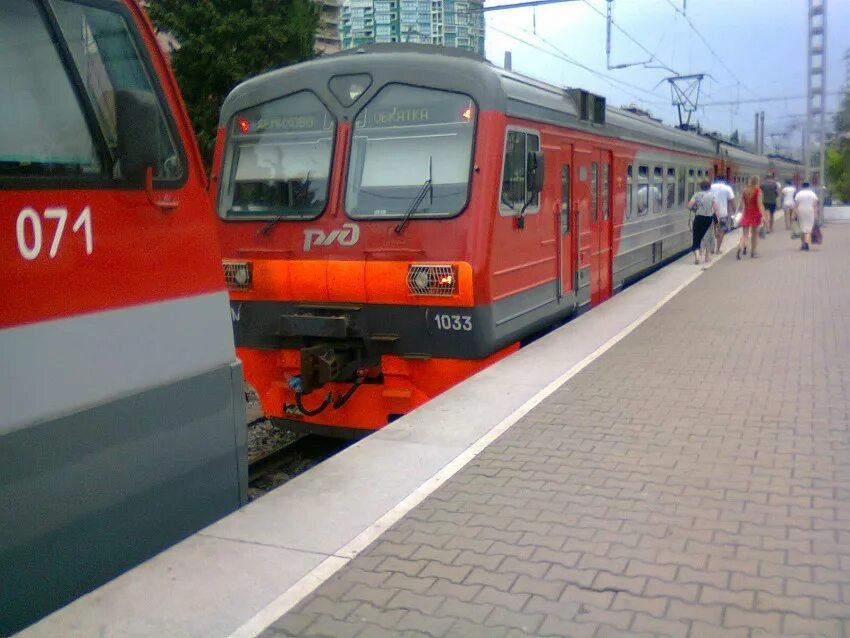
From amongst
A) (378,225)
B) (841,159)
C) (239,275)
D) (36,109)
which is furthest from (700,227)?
(841,159)

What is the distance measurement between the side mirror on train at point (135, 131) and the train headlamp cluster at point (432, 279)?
354 cm

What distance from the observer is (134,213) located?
3906mm

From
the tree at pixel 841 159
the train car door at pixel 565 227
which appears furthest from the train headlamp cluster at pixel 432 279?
the tree at pixel 841 159

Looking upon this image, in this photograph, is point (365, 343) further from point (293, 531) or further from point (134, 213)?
point (134, 213)

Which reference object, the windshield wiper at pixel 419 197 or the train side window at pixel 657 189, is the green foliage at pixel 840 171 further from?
the windshield wiper at pixel 419 197

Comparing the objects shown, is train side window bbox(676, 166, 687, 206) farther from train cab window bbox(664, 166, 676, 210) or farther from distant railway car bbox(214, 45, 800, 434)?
distant railway car bbox(214, 45, 800, 434)

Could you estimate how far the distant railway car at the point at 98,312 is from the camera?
3.36 meters

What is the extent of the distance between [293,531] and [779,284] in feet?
36.5

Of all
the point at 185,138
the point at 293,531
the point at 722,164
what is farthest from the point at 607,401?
the point at 722,164

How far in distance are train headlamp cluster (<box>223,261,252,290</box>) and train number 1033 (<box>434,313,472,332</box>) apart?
183 cm

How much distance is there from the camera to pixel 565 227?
376 inches

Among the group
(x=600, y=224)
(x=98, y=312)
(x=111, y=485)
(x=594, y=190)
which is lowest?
(x=111, y=485)

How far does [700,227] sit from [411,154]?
10.7 meters

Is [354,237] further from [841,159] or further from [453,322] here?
[841,159]
